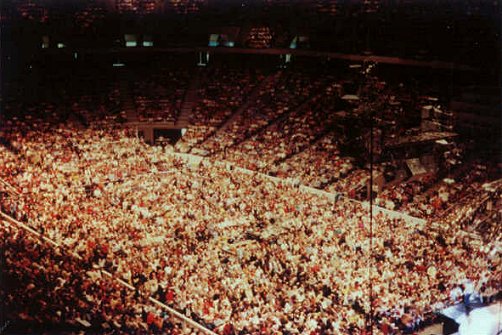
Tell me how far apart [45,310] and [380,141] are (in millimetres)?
12298

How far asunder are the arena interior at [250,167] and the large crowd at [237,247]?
0.05 m

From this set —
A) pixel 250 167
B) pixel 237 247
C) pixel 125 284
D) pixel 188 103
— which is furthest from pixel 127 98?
pixel 125 284

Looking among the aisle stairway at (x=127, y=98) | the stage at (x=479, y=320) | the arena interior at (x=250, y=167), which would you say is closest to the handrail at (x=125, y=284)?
the arena interior at (x=250, y=167)

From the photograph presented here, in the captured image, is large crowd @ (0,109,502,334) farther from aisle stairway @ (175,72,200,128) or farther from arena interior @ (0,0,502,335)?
aisle stairway @ (175,72,200,128)

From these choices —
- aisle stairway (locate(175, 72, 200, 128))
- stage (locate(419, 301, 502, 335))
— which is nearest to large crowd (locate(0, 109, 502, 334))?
stage (locate(419, 301, 502, 335))

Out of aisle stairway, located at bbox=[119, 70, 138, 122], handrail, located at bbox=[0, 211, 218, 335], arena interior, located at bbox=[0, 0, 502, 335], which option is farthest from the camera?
aisle stairway, located at bbox=[119, 70, 138, 122]

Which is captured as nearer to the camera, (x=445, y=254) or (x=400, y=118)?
(x=445, y=254)

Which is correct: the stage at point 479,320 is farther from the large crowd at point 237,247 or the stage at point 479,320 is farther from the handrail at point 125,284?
the handrail at point 125,284

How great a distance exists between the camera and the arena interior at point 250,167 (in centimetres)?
912

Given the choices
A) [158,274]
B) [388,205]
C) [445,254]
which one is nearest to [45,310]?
[158,274]

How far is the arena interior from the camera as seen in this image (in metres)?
9.12

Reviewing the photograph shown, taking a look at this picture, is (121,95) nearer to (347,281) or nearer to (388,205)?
(388,205)

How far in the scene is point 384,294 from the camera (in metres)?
9.36

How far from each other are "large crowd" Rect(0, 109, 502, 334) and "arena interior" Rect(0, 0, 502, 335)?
0.16ft
